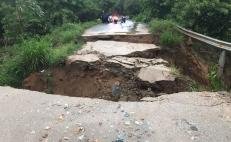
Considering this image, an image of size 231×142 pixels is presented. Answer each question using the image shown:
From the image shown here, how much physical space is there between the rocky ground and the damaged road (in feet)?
4.27

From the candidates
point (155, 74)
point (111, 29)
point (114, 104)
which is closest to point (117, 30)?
point (111, 29)

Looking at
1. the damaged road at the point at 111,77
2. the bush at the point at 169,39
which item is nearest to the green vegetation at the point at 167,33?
the bush at the point at 169,39

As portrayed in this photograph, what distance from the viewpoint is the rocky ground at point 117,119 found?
5.55 m

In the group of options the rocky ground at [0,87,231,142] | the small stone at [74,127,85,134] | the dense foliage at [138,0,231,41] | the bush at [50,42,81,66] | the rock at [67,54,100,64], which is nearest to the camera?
the rocky ground at [0,87,231,142]

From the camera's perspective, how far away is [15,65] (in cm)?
1027

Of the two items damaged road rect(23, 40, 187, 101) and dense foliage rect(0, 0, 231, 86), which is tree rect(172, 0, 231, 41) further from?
damaged road rect(23, 40, 187, 101)

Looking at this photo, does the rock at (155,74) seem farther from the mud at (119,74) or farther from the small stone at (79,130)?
the small stone at (79,130)

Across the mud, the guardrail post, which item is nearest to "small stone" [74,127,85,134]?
the mud

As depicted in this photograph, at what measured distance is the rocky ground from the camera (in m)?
5.55

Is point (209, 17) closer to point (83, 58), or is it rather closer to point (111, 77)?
point (83, 58)

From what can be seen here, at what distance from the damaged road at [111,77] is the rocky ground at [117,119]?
4.27ft

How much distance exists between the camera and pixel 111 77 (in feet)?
30.6

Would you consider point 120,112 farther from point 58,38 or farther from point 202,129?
point 58,38

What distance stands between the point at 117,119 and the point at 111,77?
3.33 metres
